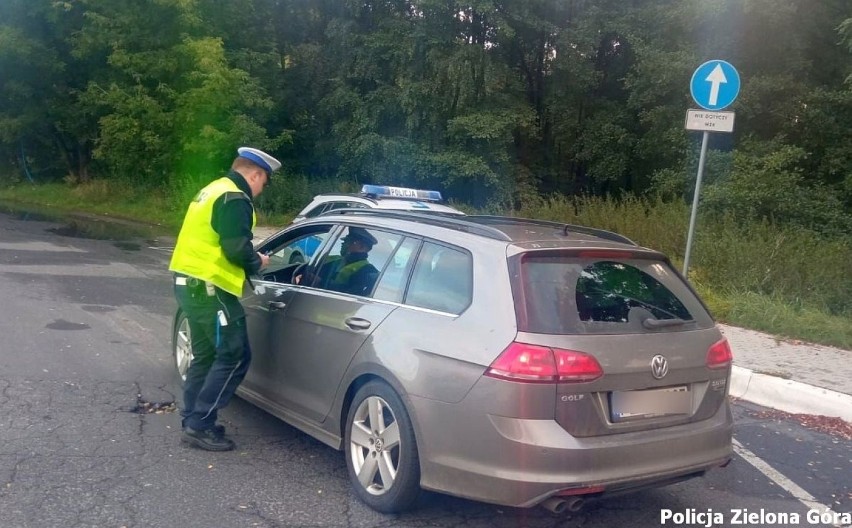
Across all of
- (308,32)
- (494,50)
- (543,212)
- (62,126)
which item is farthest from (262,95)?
(543,212)

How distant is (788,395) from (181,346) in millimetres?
5046

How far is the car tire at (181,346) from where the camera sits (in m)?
6.41

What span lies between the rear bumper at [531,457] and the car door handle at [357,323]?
0.63m

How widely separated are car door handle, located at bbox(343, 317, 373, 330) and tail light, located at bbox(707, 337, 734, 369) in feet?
6.04

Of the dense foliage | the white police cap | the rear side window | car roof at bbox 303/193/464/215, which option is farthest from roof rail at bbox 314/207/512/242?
the dense foliage

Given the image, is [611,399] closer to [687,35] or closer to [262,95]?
[687,35]

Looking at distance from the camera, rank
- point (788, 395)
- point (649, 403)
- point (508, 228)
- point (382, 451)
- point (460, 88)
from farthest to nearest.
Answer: point (460, 88) → point (788, 395) → point (508, 228) → point (382, 451) → point (649, 403)

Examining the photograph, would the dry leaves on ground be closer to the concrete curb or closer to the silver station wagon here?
the concrete curb

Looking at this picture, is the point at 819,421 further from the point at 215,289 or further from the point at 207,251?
the point at 207,251

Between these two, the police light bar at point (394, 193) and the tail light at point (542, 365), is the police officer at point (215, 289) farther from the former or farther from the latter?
the police light bar at point (394, 193)

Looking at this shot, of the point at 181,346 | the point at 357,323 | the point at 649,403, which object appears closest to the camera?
the point at 649,403

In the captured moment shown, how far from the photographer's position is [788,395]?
710cm

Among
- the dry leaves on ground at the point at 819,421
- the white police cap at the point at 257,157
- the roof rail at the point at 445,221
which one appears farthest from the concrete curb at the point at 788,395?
the white police cap at the point at 257,157

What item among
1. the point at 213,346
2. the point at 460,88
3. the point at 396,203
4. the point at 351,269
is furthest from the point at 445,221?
the point at 460,88
